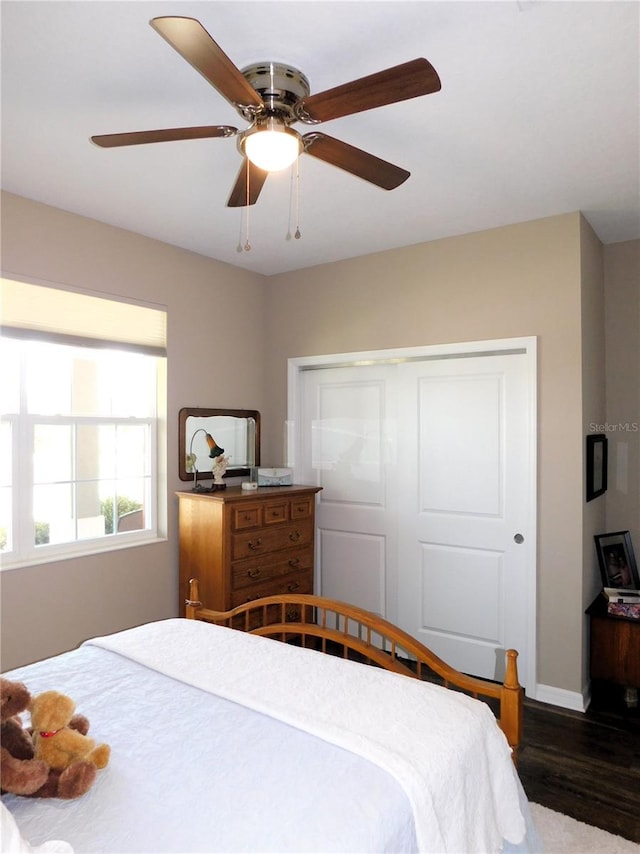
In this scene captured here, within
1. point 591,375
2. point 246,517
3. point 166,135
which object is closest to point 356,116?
point 166,135

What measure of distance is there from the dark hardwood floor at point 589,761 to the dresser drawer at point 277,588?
1.50 metres

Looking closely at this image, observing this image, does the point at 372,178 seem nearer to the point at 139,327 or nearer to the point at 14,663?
the point at 139,327

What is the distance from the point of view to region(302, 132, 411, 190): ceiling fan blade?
1845 mm

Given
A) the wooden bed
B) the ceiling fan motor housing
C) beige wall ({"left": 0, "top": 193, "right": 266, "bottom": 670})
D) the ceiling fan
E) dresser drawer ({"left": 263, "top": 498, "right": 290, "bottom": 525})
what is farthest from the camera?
dresser drawer ({"left": 263, "top": 498, "right": 290, "bottom": 525})

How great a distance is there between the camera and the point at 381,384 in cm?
393

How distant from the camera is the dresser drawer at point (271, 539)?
3.39 meters

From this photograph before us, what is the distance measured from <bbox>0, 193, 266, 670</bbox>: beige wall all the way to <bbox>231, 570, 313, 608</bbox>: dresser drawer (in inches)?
20.1

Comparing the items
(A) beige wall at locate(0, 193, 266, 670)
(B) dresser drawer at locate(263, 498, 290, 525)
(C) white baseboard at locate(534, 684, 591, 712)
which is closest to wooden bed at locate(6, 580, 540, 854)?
(A) beige wall at locate(0, 193, 266, 670)

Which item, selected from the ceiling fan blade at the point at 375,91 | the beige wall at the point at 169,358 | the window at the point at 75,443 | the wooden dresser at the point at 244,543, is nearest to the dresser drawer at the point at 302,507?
the wooden dresser at the point at 244,543

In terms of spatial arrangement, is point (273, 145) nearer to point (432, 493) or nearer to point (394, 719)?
point (394, 719)

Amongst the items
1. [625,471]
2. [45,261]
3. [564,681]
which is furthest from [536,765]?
[45,261]

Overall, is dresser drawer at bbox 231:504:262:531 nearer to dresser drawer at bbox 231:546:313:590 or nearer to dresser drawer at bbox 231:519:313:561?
dresser drawer at bbox 231:519:313:561

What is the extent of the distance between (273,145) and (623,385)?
9.70 feet

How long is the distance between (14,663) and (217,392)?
1982 millimetres
